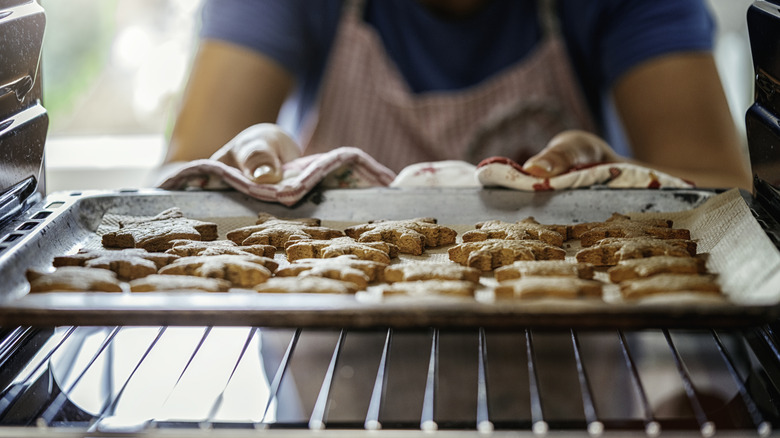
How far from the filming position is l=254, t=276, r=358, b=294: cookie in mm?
937

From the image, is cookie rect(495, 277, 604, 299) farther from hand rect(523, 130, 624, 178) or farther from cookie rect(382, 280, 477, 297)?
hand rect(523, 130, 624, 178)

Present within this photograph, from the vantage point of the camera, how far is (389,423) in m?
0.83

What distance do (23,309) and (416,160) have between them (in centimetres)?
155

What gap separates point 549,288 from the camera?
0.89 metres

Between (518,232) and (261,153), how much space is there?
1.82 feet

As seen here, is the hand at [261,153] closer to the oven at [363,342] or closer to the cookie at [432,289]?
the oven at [363,342]

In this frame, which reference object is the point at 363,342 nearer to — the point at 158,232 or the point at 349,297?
the point at 158,232

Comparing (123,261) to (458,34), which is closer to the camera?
(123,261)

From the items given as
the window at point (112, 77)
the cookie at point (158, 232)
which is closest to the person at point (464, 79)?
the cookie at point (158, 232)

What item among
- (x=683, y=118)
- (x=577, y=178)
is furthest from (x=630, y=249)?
(x=683, y=118)

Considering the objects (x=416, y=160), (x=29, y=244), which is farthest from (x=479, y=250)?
(x=416, y=160)

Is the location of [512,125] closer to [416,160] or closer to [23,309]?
[416,160]

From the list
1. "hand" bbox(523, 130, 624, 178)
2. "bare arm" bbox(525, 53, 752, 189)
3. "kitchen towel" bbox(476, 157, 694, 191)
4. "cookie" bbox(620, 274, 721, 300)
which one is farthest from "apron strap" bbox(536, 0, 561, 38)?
"cookie" bbox(620, 274, 721, 300)

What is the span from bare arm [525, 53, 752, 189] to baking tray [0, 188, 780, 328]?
66 cm
